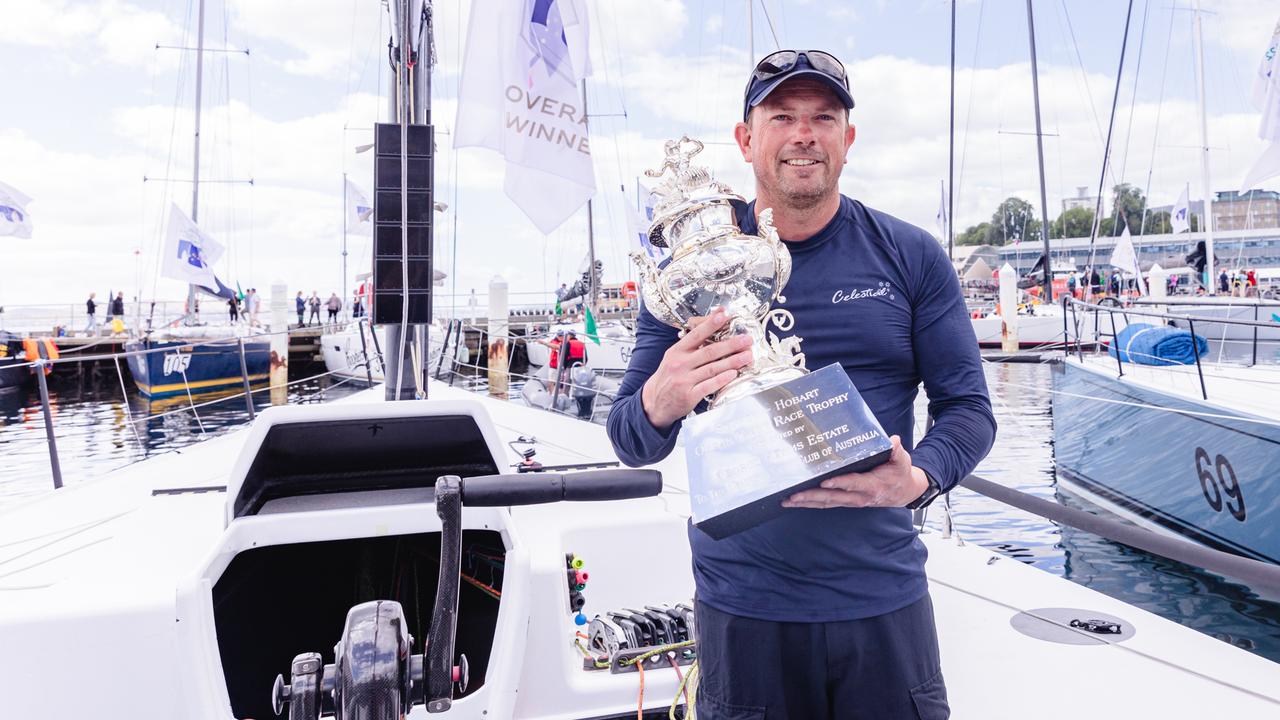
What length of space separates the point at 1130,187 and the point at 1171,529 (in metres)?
79.1

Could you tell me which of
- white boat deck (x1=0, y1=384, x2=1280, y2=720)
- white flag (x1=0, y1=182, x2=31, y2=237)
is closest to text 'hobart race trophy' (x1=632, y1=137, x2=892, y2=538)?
white boat deck (x1=0, y1=384, x2=1280, y2=720)

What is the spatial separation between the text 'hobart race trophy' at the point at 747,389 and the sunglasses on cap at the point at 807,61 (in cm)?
18

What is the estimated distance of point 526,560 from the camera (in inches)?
83.0

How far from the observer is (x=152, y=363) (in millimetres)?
18031

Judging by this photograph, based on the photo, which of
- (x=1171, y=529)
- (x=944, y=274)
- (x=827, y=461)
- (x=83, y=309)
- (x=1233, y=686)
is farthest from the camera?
(x=83, y=309)

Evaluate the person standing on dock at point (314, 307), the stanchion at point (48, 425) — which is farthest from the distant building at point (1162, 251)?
the stanchion at point (48, 425)

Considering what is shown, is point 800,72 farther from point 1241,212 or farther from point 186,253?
point 1241,212

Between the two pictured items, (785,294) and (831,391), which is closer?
(831,391)

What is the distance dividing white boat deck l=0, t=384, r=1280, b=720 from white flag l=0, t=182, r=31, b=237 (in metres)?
7.97

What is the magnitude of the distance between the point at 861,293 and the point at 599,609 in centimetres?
180

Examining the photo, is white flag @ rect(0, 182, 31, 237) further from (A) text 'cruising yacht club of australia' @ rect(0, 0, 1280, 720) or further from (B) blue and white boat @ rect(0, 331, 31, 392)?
(B) blue and white boat @ rect(0, 331, 31, 392)

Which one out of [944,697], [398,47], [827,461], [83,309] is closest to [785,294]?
[827,461]

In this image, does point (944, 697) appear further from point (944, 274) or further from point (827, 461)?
point (944, 274)

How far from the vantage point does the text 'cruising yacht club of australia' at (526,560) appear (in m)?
1.16
